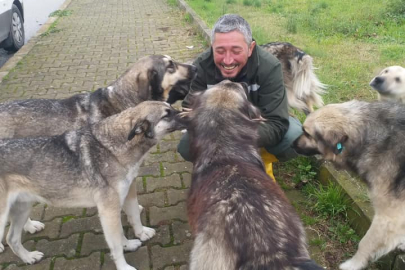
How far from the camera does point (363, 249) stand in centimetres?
293

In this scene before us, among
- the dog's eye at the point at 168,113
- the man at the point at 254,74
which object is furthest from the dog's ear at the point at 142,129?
the man at the point at 254,74

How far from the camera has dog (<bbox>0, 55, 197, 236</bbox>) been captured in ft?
12.0

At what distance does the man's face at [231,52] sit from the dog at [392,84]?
1994mm

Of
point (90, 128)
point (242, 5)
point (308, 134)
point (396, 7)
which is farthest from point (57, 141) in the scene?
point (242, 5)

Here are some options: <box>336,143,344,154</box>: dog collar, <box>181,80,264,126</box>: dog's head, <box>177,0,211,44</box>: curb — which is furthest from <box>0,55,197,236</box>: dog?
<box>177,0,211,44</box>: curb

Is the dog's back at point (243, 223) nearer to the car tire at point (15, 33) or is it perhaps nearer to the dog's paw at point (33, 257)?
the dog's paw at point (33, 257)

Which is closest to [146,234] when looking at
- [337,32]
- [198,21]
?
[337,32]

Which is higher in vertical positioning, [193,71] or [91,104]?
[193,71]

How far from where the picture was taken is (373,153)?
2939 mm

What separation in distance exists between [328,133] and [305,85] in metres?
1.88

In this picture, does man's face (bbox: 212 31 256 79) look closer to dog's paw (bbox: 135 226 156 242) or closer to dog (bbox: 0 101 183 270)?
dog (bbox: 0 101 183 270)

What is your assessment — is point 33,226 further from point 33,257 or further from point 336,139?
point 336,139

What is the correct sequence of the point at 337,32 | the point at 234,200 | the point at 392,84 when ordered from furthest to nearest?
the point at 337,32 → the point at 392,84 → the point at 234,200

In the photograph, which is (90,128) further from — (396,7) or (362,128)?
(396,7)
